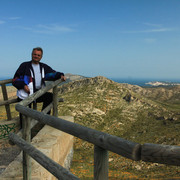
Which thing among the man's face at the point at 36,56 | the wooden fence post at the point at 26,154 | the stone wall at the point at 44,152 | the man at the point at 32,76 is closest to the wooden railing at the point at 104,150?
the wooden fence post at the point at 26,154

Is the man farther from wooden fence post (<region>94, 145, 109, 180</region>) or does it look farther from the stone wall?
wooden fence post (<region>94, 145, 109, 180</region>)

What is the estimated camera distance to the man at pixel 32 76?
4918 mm

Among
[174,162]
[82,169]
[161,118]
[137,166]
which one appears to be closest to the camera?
[174,162]

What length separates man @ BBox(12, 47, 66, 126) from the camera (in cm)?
492

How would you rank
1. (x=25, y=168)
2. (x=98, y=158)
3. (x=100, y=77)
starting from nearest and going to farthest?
(x=98, y=158), (x=25, y=168), (x=100, y=77)

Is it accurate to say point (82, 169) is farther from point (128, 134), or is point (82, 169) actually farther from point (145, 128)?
point (145, 128)

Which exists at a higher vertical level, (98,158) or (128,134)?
(98,158)

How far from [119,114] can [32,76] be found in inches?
323

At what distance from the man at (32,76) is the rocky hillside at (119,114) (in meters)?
4.71

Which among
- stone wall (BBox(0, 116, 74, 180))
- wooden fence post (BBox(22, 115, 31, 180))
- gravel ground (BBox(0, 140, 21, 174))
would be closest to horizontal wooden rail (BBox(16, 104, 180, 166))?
wooden fence post (BBox(22, 115, 31, 180))

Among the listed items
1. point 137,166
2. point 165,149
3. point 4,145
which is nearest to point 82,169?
point 137,166

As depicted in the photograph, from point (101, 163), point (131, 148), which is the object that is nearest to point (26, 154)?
point (101, 163)

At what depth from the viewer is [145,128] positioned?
10.6 meters

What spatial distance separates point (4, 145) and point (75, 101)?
713cm
